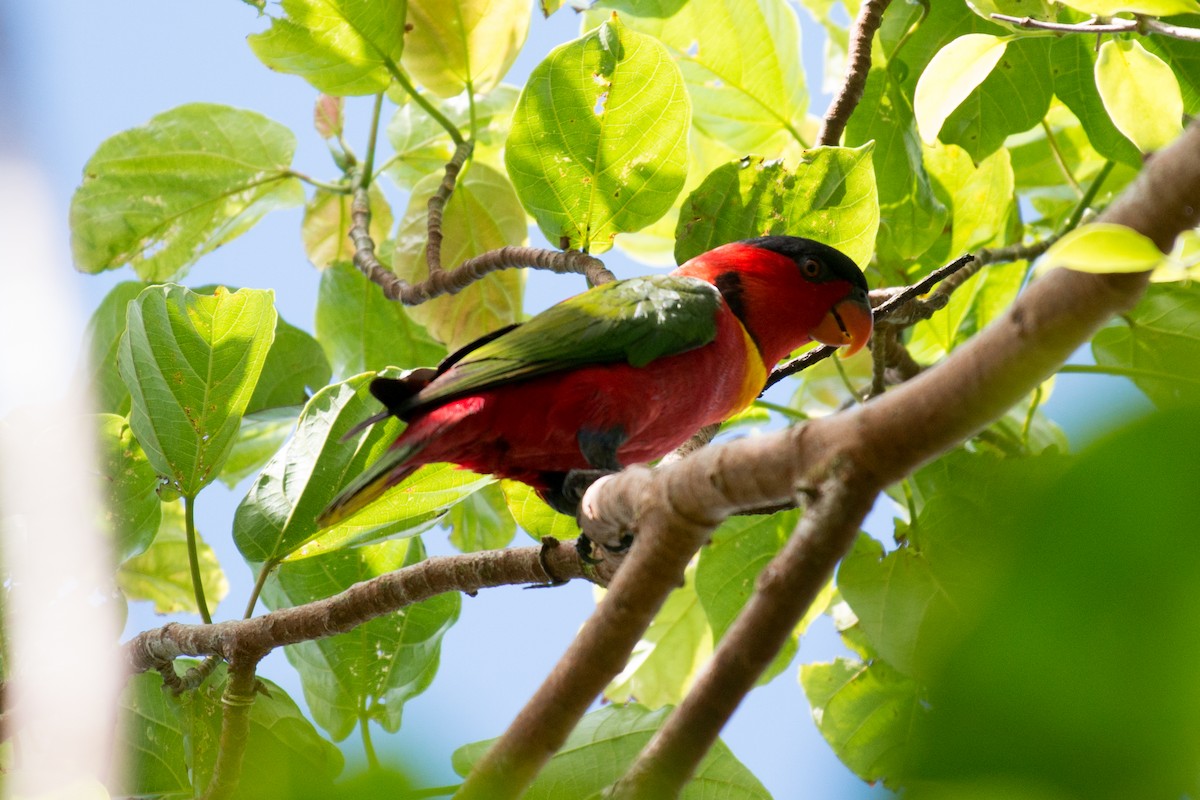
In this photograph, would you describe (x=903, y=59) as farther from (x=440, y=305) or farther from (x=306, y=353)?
(x=306, y=353)

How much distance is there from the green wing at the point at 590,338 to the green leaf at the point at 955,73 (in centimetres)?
68

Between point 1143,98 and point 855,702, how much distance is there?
1693 millimetres

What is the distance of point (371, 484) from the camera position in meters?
1.86

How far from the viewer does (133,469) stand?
7.31 feet

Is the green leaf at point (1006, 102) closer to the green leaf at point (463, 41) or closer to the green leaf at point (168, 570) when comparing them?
the green leaf at point (463, 41)

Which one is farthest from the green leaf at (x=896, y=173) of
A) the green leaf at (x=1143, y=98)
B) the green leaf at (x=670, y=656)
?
the green leaf at (x=670, y=656)

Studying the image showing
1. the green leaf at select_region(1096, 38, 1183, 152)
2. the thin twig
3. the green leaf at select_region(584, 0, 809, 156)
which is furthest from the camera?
the thin twig

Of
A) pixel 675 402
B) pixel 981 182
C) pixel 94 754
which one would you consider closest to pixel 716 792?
pixel 675 402

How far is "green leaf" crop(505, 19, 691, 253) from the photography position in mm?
2176

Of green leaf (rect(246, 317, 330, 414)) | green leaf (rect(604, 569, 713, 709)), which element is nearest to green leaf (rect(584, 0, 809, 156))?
green leaf (rect(246, 317, 330, 414))

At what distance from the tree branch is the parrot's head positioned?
150 cm

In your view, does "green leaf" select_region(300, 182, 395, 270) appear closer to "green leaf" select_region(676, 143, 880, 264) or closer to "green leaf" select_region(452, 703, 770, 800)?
"green leaf" select_region(676, 143, 880, 264)

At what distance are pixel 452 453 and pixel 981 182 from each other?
1534 millimetres

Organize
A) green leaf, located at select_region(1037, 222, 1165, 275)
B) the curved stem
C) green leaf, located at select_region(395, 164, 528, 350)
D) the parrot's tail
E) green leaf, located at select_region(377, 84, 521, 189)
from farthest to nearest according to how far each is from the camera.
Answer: green leaf, located at select_region(377, 84, 521, 189) → green leaf, located at select_region(395, 164, 528, 350) → the curved stem → the parrot's tail → green leaf, located at select_region(1037, 222, 1165, 275)
